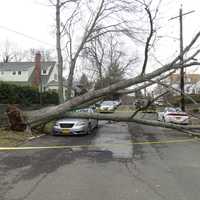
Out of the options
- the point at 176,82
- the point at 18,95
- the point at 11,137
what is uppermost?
the point at 176,82

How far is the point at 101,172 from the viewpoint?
8.20m

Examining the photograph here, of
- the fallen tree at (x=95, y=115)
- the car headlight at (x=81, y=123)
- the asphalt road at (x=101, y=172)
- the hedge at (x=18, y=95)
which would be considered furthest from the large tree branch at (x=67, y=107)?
the hedge at (x=18, y=95)

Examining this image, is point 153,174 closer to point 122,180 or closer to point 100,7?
point 122,180

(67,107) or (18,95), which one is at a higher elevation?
(18,95)

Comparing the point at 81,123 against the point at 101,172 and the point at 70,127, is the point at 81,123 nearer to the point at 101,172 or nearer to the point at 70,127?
the point at 70,127

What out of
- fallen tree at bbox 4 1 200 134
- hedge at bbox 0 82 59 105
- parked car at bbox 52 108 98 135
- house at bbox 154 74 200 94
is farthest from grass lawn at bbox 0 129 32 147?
house at bbox 154 74 200 94

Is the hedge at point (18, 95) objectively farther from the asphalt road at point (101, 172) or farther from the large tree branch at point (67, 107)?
the asphalt road at point (101, 172)

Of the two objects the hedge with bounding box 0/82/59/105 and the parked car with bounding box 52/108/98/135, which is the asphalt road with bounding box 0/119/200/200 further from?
the hedge with bounding box 0/82/59/105

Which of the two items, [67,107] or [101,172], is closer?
[101,172]

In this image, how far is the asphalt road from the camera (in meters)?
6.29

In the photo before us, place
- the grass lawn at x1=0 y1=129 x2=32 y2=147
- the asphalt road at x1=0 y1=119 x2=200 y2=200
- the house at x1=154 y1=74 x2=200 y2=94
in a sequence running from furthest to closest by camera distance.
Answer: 1. the house at x1=154 y1=74 x2=200 y2=94
2. the grass lawn at x1=0 y1=129 x2=32 y2=147
3. the asphalt road at x1=0 y1=119 x2=200 y2=200

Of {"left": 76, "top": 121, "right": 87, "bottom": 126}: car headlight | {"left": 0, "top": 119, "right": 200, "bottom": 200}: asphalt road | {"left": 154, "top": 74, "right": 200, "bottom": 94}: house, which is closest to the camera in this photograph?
{"left": 0, "top": 119, "right": 200, "bottom": 200}: asphalt road

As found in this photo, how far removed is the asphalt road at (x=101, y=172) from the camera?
629 cm

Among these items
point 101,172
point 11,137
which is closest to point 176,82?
point 11,137
